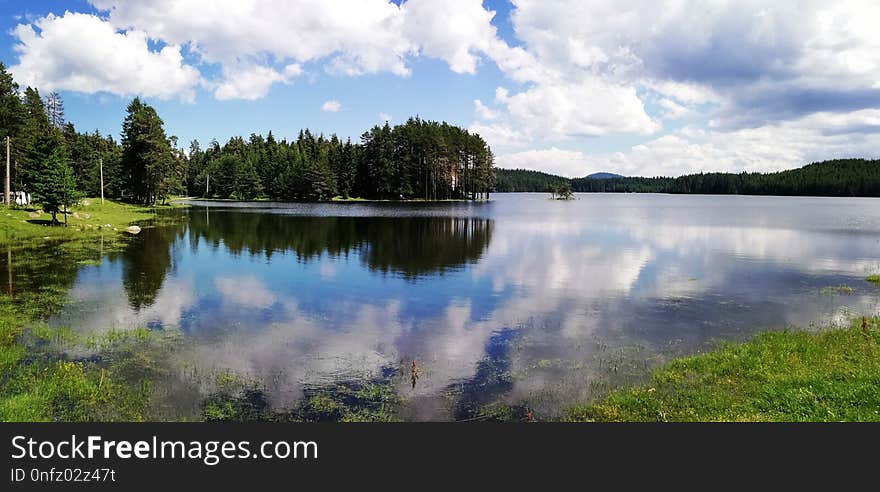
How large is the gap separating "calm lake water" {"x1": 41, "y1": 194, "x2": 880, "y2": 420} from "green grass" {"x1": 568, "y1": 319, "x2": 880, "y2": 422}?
132 cm

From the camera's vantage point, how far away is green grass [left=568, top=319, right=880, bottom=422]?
14219 millimetres

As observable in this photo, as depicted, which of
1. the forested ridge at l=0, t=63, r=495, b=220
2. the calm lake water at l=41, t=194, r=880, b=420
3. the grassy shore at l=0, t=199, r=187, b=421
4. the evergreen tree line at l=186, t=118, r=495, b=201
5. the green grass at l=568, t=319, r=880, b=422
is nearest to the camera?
the green grass at l=568, t=319, r=880, b=422

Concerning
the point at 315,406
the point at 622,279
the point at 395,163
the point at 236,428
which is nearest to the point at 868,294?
the point at 622,279

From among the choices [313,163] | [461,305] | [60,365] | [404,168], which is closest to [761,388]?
[461,305]

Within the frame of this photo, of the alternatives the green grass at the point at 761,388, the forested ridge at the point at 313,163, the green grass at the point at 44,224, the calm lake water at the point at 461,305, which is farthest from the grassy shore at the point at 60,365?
the forested ridge at the point at 313,163

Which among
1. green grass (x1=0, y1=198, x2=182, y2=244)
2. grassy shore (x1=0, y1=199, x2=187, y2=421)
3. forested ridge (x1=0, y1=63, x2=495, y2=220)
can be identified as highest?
forested ridge (x1=0, y1=63, x2=495, y2=220)

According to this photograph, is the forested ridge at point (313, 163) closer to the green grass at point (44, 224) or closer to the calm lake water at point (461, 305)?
the green grass at point (44, 224)

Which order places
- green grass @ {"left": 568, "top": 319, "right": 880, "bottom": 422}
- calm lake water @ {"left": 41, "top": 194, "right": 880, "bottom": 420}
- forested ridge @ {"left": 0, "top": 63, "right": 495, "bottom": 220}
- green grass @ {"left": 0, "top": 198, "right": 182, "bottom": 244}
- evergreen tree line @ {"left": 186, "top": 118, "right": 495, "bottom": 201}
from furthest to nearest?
1. evergreen tree line @ {"left": 186, "top": 118, "right": 495, "bottom": 201}
2. forested ridge @ {"left": 0, "top": 63, "right": 495, "bottom": 220}
3. green grass @ {"left": 0, "top": 198, "right": 182, "bottom": 244}
4. calm lake water @ {"left": 41, "top": 194, "right": 880, "bottom": 420}
5. green grass @ {"left": 568, "top": 319, "right": 880, "bottom": 422}

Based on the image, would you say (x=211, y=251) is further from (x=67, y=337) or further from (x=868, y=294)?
(x=868, y=294)

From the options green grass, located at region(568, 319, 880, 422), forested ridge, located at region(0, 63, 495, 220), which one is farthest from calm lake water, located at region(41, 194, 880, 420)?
forested ridge, located at region(0, 63, 495, 220)

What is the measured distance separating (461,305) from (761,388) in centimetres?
1583

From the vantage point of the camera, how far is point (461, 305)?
96.0ft

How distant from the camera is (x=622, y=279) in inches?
1479

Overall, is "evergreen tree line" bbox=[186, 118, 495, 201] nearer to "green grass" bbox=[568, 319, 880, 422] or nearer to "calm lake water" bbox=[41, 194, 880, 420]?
"calm lake water" bbox=[41, 194, 880, 420]
